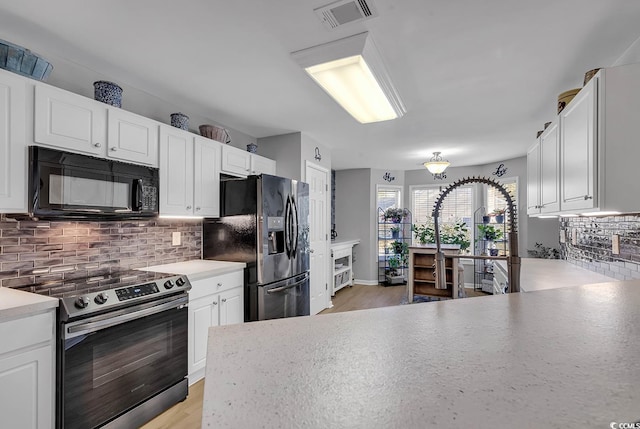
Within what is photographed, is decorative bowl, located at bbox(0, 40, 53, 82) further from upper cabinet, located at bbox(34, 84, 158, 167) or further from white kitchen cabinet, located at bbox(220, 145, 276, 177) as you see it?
white kitchen cabinet, located at bbox(220, 145, 276, 177)

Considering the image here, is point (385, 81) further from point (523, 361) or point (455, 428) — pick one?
point (455, 428)

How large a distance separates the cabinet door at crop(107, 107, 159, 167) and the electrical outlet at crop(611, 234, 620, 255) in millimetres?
3428

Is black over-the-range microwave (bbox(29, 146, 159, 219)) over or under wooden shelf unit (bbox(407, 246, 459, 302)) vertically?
over

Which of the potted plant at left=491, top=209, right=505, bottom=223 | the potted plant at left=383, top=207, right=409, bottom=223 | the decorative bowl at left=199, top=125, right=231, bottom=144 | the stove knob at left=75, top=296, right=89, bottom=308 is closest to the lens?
the stove knob at left=75, top=296, right=89, bottom=308

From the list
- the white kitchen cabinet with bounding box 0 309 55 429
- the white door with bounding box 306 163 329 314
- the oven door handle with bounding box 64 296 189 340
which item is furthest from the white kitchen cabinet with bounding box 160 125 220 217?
the white door with bounding box 306 163 329 314

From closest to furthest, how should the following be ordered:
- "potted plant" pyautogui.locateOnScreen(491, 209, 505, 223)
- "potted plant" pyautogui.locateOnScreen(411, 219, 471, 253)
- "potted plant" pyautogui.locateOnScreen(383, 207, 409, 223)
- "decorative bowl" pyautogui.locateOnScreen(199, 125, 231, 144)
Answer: "decorative bowl" pyautogui.locateOnScreen(199, 125, 231, 144)
"potted plant" pyautogui.locateOnScreen(491, 209, 505, 223)
"potted plant" pyautogui.locateOnScreen(411, 219, 471, 253)
"potted plant" pyautogui.locateOnScreen(383, 207, 409, 223)

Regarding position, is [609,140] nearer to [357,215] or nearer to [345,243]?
[345,243]

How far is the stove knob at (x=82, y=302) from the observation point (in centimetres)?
159

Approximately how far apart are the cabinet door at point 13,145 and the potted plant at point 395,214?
5.38m

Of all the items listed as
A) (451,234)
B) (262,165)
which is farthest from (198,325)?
(451,234)

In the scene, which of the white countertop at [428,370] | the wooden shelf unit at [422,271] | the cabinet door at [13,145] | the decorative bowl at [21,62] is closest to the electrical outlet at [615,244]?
the white countertop at [428,370]

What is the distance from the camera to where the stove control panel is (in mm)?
1784

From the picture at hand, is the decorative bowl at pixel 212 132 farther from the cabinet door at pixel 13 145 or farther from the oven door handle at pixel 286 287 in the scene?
the oven door handle at pixel 286 287

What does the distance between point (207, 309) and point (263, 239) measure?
0.76 meters
